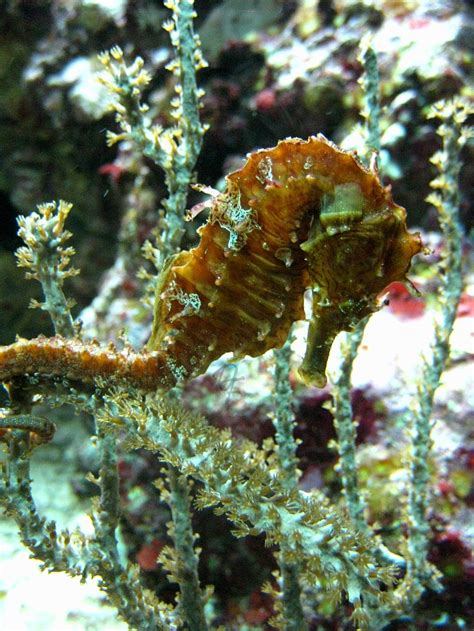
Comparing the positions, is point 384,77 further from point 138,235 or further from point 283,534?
point 283,534

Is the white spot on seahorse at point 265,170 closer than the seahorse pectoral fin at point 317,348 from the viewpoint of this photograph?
Yes

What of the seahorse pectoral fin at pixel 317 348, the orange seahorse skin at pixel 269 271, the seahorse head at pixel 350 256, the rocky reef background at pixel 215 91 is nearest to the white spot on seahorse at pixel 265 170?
the orange seahorse skin at pixel 269 271

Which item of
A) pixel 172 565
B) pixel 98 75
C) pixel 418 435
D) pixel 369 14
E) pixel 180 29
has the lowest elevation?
pixel 172 565

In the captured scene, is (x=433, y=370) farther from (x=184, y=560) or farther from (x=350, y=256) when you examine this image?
(x=184, y=560)

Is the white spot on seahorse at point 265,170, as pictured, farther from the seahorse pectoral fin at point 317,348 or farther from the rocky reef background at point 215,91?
the rocky reef background at point 215,91

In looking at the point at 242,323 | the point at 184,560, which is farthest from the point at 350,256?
the point at 184,560

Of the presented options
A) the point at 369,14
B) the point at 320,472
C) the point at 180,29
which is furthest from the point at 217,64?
the point at 320,472

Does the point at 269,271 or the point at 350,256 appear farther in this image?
the point at 269,271
